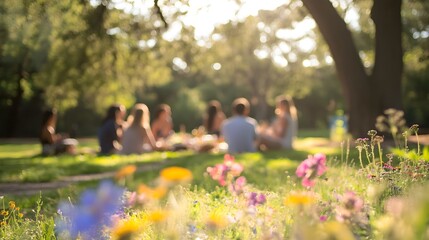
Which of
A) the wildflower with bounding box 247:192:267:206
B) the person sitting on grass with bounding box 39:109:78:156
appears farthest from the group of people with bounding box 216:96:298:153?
the wildflower with bounding box 247:192:267:206

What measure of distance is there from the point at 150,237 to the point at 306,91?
3628cm

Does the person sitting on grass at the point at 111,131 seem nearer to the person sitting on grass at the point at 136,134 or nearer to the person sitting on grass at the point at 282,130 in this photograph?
the person sitting on grass at the point at 136,134

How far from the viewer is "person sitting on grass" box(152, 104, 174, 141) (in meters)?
14.8

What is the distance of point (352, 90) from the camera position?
Answer: 11523 millimetres

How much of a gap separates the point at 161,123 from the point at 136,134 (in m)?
2.66

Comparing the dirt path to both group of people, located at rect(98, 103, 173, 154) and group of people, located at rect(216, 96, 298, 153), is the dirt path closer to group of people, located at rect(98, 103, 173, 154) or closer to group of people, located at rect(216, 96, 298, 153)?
group of people, located at rect(98, 103, 173, 154)

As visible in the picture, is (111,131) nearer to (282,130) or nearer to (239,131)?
(239,131)

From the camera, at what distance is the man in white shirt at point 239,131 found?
12.0 meters

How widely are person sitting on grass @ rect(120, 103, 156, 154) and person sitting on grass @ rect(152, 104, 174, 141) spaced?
1.87 m

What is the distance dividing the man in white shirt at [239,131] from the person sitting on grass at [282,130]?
899 millimetres

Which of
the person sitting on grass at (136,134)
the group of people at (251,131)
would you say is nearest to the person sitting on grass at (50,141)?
the person sitting on grass at (136,134)

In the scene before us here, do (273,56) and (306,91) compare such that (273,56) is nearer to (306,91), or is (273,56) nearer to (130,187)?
(306,91)

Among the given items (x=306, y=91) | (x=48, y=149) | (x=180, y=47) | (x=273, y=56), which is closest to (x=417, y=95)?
(x=306, y=91)

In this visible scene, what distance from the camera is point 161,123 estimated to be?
Answer: 15203mm
